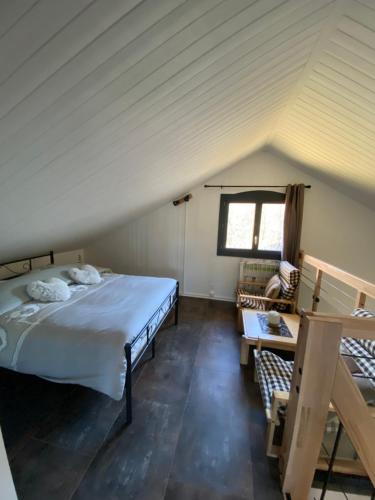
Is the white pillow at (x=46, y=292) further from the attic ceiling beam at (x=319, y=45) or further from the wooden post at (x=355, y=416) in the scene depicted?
the attic ceiling beam at (x=319, y=45)

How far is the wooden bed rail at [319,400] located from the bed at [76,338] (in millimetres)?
1112

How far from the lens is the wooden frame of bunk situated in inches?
41.7

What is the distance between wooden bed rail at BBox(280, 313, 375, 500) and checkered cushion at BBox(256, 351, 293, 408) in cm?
32

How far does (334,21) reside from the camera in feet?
3.62

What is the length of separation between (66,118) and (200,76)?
66 cm

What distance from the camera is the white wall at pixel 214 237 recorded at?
11.7 ft

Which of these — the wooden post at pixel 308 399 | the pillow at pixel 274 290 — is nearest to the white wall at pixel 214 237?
the pillow at pixel 274 290

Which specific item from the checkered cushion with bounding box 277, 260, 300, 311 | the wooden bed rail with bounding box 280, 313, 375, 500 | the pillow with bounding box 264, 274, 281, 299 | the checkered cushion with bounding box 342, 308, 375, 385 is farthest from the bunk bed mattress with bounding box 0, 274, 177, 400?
the checkered cushion with bounding box 277, 260, 300, 311

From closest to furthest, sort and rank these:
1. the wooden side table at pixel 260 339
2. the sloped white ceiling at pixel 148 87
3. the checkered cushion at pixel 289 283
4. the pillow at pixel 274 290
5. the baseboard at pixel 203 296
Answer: the sloped white ceiling at pixel 148 87 → the wooden side table at pixel 260 339 → the checkered cushion at pixel 289 283 → the pillow at pixel 274 290 → the baseboard at pixel 203 296

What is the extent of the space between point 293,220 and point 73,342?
3401 mm

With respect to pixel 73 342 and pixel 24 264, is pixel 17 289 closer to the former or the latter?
pixel 73 342

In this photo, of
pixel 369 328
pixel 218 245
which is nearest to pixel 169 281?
pixel 218 245

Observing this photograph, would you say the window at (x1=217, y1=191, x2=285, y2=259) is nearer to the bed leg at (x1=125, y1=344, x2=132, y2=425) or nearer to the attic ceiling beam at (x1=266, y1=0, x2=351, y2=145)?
the attic ceiling beam at (x1=266, y1=0, x2=351, y2=145)

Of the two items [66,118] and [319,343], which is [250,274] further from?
[66,118]
